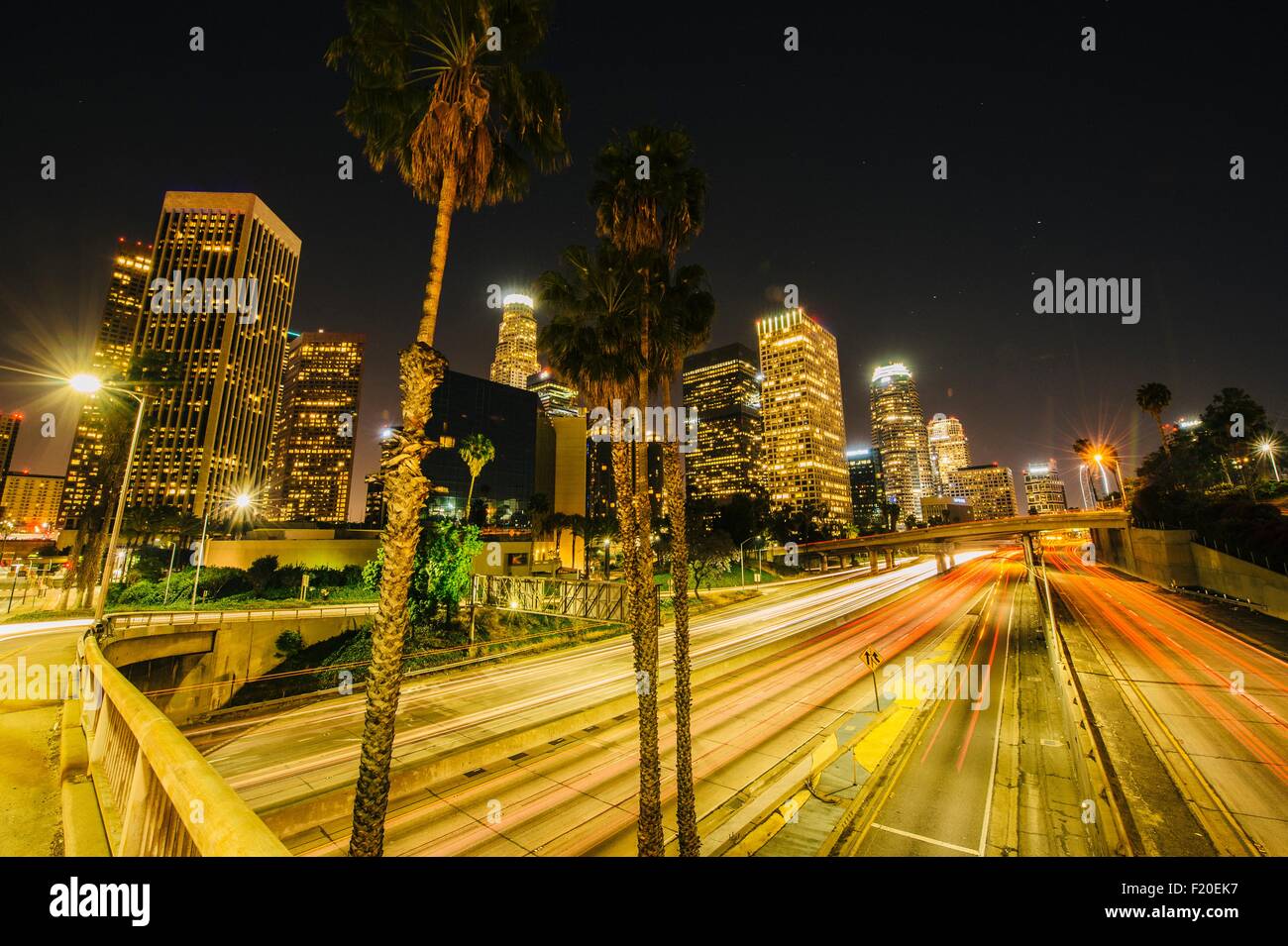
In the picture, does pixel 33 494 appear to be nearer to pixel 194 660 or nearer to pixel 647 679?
pixel 194 660

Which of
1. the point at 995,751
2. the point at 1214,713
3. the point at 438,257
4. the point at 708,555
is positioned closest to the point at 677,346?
the point at 438,257

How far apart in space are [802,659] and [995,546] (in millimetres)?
189972

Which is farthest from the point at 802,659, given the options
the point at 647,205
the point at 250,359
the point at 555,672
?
the point at 250,359

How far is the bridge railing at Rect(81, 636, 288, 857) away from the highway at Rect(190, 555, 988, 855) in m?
5.67

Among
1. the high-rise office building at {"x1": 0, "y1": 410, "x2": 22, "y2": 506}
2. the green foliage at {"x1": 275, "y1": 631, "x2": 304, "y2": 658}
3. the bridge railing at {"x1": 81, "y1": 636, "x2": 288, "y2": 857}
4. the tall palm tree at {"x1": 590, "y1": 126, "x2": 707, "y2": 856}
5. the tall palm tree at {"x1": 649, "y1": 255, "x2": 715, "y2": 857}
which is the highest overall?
the high-rise office building at {"x1": 0, "y1": 410, "x2": 22, "y2": 506}

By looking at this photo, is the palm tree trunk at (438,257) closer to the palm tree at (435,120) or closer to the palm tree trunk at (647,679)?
the palm tree at (435,120)

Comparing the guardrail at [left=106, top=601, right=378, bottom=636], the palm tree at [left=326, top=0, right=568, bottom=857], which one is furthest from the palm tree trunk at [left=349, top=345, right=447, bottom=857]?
the guardrail at [left=106, top=601, right=378, bottom=636]

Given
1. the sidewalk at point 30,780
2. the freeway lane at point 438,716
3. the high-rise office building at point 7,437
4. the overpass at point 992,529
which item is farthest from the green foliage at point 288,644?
the high-rise office building at point 7,437

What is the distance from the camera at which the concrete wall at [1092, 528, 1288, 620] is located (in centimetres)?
3542

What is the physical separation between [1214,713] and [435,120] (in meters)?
32.0

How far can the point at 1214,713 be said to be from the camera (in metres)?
18.9

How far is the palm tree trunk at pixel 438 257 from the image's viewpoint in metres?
8.45

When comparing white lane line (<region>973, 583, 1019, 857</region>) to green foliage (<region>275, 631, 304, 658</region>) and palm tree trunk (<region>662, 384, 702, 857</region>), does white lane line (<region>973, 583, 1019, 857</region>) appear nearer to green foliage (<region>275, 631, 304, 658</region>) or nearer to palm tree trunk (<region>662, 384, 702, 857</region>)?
palm tree trunk (<region>662, 384, 702, 857</region>)
